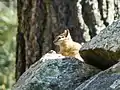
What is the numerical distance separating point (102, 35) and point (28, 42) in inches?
71.2

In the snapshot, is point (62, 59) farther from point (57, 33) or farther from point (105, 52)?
point (57, 33)

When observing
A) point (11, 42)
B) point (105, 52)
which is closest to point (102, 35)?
point (105, 52)

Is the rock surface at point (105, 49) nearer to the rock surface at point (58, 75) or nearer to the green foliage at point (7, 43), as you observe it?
the rock surface at point (58, 75)

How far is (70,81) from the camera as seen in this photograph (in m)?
2.64

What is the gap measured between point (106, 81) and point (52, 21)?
2101 mm

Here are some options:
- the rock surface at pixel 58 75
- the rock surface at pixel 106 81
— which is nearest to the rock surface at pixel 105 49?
the rock surface at pixel 58 75

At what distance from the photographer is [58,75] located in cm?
271

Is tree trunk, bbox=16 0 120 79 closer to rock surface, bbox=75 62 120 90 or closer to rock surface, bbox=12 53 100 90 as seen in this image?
rock surface, bbox=12 53 100 90

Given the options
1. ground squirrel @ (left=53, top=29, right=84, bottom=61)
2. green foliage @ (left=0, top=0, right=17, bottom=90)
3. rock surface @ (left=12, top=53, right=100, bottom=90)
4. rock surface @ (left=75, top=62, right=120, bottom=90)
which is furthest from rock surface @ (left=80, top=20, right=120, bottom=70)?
green foliage @ (left=0, top=0, right=17, bottom=90)

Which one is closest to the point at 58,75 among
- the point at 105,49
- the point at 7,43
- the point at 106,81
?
the point at 105,49

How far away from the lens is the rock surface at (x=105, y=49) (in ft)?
8.00

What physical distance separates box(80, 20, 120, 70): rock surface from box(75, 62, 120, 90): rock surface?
Answer: 0.16m

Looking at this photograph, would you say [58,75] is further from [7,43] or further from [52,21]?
[7,43]

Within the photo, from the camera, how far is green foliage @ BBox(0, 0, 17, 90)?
30.9ft
